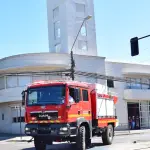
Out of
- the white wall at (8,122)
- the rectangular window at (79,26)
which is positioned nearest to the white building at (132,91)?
the rectangular window at (79,26)

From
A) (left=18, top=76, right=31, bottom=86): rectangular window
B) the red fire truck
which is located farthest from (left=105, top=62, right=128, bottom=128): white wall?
the red fire truck

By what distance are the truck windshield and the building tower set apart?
2595 centimetres

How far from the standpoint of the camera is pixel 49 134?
1434 cm

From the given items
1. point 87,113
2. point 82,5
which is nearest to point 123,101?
point 82,5

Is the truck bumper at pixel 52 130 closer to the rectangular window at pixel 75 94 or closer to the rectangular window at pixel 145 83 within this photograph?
the rectangular window at pixel 75 94

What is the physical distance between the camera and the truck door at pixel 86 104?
52.2 feet

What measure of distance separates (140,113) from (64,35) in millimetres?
12882

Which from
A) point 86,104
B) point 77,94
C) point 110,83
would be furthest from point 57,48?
point 77,94

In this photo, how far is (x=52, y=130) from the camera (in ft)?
47.0

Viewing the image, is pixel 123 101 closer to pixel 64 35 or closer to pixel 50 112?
pixel 64 35

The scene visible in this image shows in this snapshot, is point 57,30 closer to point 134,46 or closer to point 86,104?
point 134,46

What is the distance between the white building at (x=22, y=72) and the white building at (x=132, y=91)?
8.88 feet

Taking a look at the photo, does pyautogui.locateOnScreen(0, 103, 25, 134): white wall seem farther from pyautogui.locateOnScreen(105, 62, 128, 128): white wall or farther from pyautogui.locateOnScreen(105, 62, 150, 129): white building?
pyautogui.locateOnScreen(105, 62, 128, 128): white wall

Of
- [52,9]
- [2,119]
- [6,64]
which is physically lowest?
[2,119]
